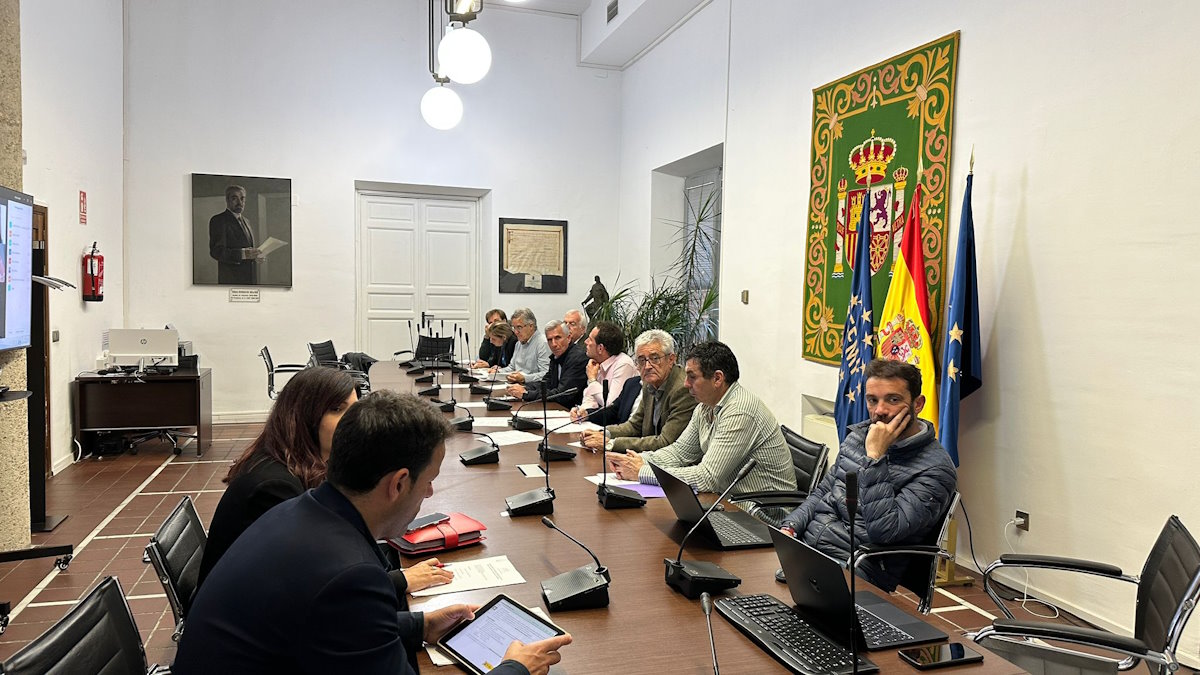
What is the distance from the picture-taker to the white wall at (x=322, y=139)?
25.5ft

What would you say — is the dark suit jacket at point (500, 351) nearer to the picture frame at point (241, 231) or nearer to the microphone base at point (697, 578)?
the picture frame at point (241, 231)

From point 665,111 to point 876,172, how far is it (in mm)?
3678

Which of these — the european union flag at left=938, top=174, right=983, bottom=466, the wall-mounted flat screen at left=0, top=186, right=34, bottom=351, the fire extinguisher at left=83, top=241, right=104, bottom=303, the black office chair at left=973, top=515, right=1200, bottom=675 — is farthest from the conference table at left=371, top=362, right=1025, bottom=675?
the fire extinguisher at left=83, top=241, right=104, bottom=303

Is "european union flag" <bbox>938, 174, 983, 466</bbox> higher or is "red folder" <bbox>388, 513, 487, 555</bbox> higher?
"european union flag" <bbox>938, 174, 983, 466</bbox>

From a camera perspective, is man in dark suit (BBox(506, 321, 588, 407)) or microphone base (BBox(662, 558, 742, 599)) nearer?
microphone base (BBox(662, 558, 742, 599))

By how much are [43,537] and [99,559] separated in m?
0.61

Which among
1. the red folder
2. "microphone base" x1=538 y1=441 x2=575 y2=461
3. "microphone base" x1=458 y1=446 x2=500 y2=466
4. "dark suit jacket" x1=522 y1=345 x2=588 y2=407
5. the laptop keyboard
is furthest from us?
"dark suit jacket" x1=522 y1=345 x2=588 y2=407

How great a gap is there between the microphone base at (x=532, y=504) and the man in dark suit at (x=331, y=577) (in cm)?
110

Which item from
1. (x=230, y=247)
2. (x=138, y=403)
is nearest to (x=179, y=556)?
(x=138, y=403)

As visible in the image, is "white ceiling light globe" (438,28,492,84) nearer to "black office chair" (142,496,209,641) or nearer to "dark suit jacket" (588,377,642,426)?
"dark suit jacket" (588,377,642,426)

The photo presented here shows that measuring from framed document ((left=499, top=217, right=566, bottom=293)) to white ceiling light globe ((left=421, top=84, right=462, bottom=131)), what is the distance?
2.02 m

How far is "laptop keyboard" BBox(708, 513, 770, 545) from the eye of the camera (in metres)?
2.36

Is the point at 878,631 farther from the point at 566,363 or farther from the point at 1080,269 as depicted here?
the point at 566,363

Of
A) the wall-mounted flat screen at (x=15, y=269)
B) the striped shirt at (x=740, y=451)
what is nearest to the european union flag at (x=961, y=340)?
the striped shirt at (x=740, y=451)
